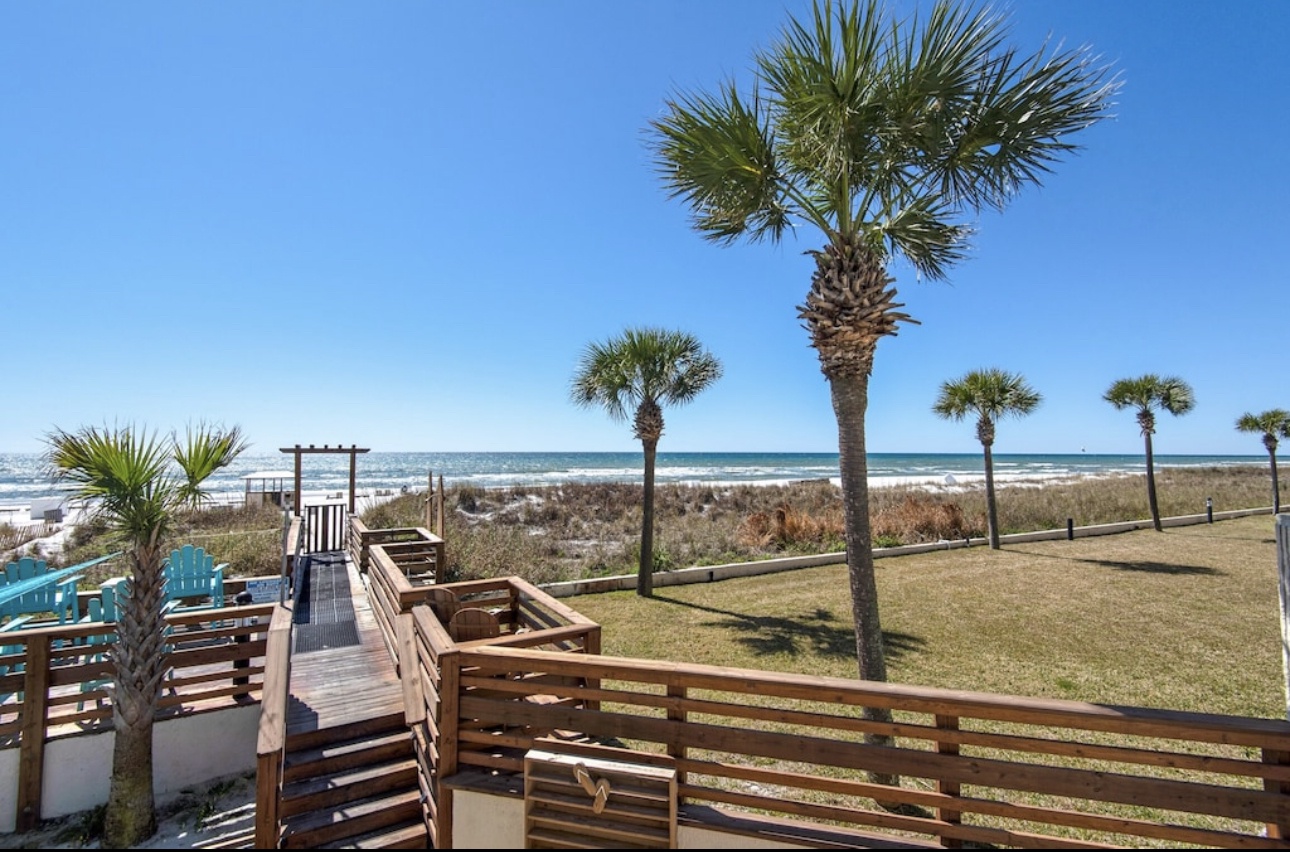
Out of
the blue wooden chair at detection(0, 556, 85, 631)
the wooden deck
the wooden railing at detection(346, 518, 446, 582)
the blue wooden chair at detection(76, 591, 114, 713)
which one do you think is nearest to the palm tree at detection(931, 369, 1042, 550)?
the wooden railing at detection(346, 518, 446, 582)

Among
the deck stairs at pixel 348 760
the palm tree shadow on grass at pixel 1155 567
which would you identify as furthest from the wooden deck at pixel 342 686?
the palm tree shadow on grass at pixel 1155 567

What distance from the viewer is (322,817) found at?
407 cm

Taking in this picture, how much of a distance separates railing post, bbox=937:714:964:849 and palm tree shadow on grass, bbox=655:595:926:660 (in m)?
4.39

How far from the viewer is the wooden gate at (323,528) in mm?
13320

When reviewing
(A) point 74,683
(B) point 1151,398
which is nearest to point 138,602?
(A) point 74,683

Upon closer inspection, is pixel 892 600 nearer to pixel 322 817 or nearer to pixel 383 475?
pixel 322 817

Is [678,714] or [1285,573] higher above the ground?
[1285,573]

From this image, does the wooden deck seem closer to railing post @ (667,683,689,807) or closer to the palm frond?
railing post @ (667,683,689,807)

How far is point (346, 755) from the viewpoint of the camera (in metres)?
Result: 4.54

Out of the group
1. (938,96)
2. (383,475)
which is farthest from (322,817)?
(383,475)

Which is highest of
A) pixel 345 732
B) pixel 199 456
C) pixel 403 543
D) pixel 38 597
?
pixel 199 456

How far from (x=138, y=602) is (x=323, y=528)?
971 cm

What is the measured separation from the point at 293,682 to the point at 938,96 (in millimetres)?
8092

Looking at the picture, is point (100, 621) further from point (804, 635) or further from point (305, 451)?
point (804, 635)
